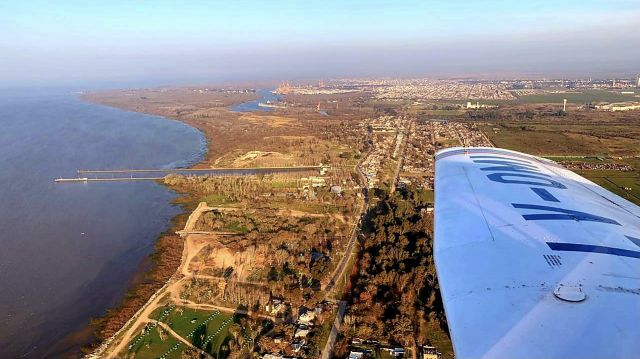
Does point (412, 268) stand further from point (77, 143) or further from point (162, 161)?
point (77, 143)

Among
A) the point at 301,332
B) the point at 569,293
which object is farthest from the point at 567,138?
the point at 569,293

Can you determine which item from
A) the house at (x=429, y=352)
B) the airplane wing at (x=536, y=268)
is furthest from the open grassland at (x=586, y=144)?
the airplane wing at (x=536, y=268)

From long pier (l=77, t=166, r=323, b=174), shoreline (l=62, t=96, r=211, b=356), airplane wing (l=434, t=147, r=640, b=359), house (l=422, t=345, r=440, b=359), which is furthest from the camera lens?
long pier (l=77, t=166, r=323, b=174)

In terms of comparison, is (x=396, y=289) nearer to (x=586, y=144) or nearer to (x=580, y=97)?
(x=586, y=144)

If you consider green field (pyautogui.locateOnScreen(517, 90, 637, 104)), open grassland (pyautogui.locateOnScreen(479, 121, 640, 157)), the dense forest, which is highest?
green field (pyautogui.locateOnScreen(517, 90, 637, 104))

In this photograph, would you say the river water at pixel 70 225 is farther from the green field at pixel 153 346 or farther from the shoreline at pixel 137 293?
the green field at pixel 153 346

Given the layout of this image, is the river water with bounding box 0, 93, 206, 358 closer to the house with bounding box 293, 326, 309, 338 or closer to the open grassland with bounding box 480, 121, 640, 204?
the house with bounding box 293, 326, 309, 338

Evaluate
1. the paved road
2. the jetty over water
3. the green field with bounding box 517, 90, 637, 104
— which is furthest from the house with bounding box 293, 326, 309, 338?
the green field with bounding box 517, 90, 637, 104
